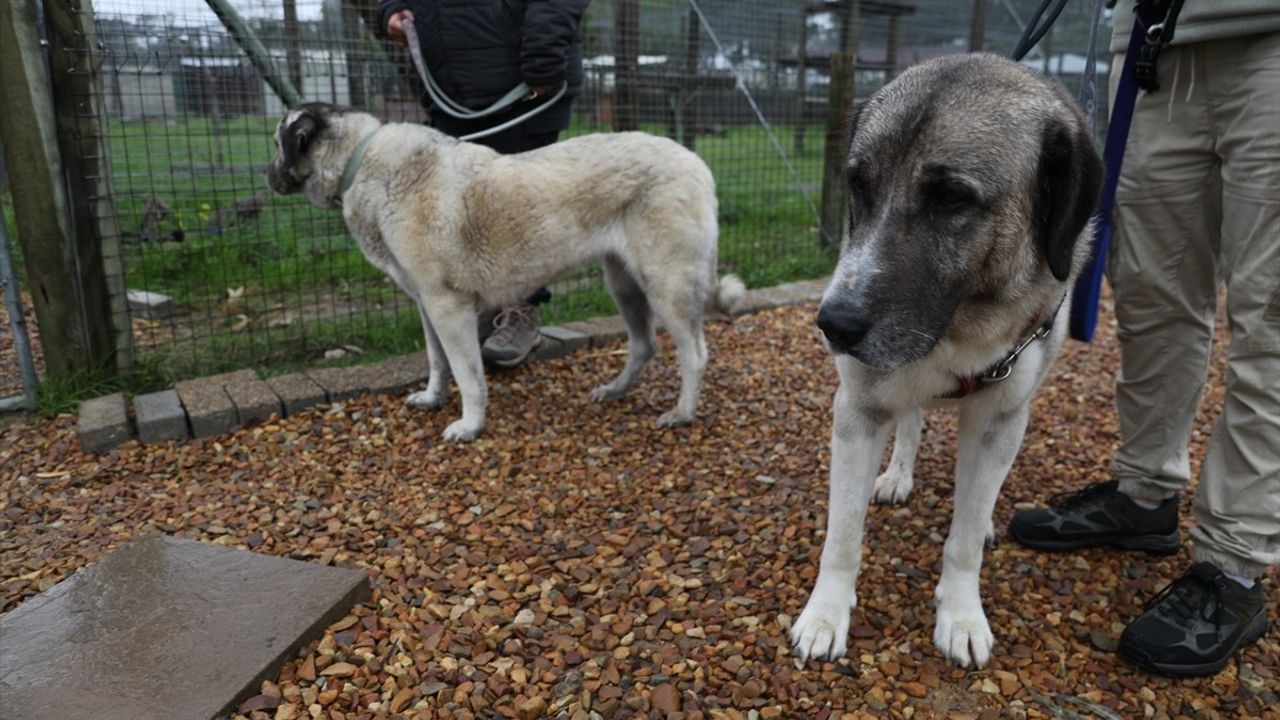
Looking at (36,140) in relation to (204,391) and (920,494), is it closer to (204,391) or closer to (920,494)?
(204,391)

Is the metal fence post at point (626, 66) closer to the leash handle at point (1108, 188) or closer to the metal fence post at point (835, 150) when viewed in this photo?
the metal fence post at point (835, 150)

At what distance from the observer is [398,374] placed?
4125mm

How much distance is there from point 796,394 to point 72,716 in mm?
3172

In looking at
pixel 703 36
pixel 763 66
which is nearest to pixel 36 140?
pixel 703 36

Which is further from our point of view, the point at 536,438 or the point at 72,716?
the point at 536,438

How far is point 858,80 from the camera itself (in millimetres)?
8133

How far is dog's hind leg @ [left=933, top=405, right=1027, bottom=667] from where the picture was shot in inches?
82.8

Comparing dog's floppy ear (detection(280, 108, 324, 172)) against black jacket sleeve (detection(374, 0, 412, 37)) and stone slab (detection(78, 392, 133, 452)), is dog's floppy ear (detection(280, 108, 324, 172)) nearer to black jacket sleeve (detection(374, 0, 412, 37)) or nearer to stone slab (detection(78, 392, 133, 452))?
black jacket sleeve (detection(374, 0, 412, 37))

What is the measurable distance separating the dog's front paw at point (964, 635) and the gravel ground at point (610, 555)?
4cm

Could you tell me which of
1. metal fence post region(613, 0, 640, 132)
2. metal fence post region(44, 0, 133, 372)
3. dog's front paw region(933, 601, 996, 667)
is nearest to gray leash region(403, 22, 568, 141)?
metal fence post region(44, 0, 133, 372)

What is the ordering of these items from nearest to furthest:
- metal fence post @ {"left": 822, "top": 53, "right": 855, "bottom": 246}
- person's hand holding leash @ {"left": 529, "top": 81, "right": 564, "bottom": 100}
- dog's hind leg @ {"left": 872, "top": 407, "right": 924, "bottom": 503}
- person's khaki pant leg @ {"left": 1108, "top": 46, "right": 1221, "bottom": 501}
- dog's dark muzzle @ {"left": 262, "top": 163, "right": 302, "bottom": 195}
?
person's khaki pant leg @ {"left": 1108, "top": 46, "right": 1221, "bottom": 501} < dog's hind leg @ {"left": 872, "top": 407, "right": 924, "bottom": 503} < dog's dark muzzle @ {"left": 262, "top": 163, "right": 302, "bottom": 195} < person's hand holding leash @ {"left": 529, "top": 81, "right": 564, "bottom": 100} < metal fence post @ {"left": 822, "top": 53, "right": 855, "bottom": 246}

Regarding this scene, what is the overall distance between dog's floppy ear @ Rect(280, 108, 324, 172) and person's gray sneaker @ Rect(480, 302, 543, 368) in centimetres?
126

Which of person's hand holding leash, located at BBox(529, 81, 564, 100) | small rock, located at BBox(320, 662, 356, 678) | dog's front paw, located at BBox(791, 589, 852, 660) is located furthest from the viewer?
person's hand holding leash, located at BBox(529, 81, 564, 100)

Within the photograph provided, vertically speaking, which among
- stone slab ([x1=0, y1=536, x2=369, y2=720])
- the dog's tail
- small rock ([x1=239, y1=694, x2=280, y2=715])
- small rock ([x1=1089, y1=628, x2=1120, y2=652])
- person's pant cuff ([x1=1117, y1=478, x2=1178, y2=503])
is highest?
the dog's tail
